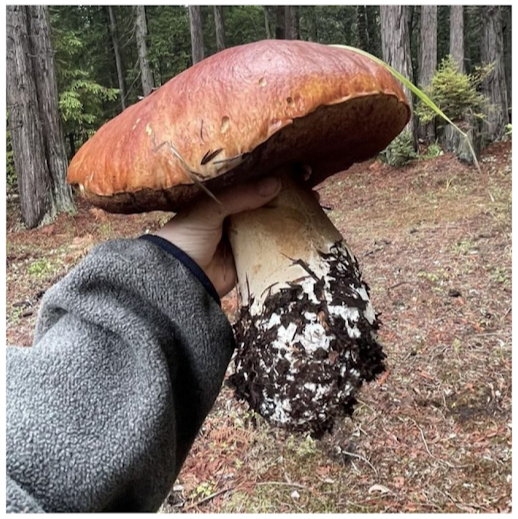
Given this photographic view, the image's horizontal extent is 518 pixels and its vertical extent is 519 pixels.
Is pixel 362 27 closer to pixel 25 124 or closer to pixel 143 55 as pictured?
pixel 143 55

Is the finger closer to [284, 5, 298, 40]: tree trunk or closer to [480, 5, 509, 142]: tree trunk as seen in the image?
[480, 5, 509, 142]: tree trunk

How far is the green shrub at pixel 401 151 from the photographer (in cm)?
660

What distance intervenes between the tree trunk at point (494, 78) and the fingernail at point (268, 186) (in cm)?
726

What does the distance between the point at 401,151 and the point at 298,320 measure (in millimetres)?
5924

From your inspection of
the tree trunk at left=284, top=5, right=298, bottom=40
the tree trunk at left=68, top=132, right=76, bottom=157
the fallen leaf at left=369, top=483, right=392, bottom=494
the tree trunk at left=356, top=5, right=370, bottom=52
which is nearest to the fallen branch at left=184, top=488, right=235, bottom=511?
the fallen leaf at left=369, top=483, right=392, bottom=494

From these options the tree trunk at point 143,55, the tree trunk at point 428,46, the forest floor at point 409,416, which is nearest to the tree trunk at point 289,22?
the tree trunk at point 143,55

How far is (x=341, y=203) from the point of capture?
5.90 meters

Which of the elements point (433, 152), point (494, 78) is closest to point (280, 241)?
point (433, 152)

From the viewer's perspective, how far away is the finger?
1192 mm

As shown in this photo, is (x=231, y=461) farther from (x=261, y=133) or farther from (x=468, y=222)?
(x=468, y=222)

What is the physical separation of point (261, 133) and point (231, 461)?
1796mm

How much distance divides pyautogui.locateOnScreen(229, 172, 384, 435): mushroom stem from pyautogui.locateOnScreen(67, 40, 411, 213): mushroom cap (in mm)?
175

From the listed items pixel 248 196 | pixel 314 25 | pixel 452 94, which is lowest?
pixel 452 94

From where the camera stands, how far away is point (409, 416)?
2.39m
